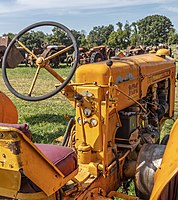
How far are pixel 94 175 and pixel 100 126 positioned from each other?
16.1 inches

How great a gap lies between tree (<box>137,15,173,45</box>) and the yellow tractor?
2446 inches

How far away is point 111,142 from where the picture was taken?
3.09m

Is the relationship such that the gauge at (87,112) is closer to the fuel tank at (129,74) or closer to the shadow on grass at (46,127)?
the fuel tank at (129,74)

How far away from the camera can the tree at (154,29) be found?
6600 centimetres

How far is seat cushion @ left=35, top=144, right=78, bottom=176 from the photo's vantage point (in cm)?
235

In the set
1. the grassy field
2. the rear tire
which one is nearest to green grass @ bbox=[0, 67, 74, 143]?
the grassy field

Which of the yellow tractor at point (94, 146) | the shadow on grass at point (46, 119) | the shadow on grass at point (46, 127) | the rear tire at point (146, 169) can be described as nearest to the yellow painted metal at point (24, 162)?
the yellow tractor at point (94, 146)

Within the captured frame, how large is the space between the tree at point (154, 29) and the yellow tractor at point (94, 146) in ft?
204

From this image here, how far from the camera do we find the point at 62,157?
7.91ft

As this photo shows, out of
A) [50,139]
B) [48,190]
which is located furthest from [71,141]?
[50,139]

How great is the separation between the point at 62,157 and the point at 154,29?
70.8 metres

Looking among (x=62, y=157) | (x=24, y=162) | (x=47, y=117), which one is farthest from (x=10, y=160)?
(x=47, y=117)

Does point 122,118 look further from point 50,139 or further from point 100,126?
point 50,139

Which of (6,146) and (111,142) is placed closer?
(6,146)
